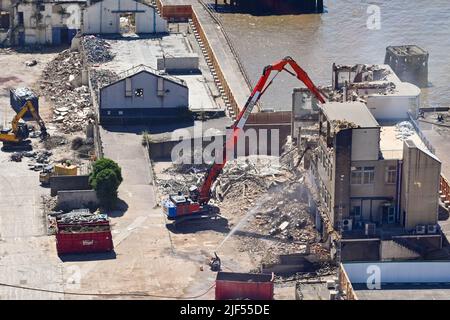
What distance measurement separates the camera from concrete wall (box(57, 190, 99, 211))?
75.5 m

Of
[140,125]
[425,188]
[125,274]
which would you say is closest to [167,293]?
[125,274]

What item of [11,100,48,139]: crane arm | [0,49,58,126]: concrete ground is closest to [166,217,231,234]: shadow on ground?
[11,100,48,139]: crane arm

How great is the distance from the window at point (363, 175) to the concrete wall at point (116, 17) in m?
35.8

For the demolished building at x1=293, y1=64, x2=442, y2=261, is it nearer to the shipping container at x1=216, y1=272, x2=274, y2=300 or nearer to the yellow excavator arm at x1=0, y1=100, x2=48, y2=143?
the shipping container at x1=216, y1=272, x2=274, y2=300

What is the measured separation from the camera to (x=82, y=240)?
70.8 metres

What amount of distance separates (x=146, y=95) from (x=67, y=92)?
1000 centimetres

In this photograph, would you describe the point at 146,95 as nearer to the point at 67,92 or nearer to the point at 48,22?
the point at 67,92

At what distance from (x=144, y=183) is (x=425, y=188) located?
15.4 m

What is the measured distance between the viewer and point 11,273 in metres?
68.9

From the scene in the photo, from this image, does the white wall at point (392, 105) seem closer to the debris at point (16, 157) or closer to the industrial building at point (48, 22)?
the debris at point (16, 157)

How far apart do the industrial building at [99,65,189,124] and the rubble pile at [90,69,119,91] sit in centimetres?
477

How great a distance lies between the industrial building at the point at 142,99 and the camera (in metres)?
85.5

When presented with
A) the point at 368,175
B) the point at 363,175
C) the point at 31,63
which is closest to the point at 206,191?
the point at 363,175
